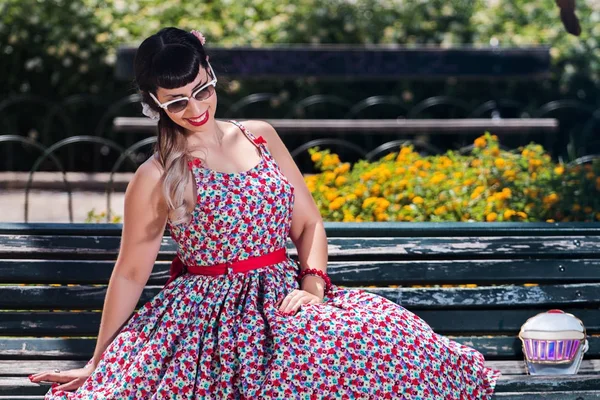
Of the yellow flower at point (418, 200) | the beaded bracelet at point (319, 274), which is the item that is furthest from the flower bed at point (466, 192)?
the beaded bracelet at point (319, 274)

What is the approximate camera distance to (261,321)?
314 centimetres

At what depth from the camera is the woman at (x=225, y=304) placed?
3008 millimetres

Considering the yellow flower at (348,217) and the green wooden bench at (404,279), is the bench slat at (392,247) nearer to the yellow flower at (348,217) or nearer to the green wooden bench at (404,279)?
the green wooden bench at (404,279)

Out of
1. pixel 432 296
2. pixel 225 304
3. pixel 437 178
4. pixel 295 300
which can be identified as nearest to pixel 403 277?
pixel 432 296

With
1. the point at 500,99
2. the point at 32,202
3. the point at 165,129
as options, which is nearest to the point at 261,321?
the point at 165,129

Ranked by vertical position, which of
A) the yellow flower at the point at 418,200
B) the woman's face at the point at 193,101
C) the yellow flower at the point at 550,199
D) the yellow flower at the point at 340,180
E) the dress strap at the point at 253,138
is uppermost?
the woman's face at the point at 193,101

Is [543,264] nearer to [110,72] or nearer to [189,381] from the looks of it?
[189,381]

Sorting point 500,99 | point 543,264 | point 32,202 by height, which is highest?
point 543,264

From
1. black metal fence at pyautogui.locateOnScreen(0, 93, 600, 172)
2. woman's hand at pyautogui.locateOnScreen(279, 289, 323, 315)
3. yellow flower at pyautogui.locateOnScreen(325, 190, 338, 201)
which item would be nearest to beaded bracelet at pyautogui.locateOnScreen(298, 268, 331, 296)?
woman's hand at pyautogui.locateOnScreen(279, 289, 323, 315)

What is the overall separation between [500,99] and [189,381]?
6.90 meters

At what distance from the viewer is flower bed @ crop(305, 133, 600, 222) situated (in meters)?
4.97

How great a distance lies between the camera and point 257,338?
3.08m

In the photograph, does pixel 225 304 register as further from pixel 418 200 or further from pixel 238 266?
pixel 418 200

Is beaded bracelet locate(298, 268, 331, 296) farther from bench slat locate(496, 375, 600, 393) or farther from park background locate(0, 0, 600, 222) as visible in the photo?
park background locate(0, 0, 600, 222)
